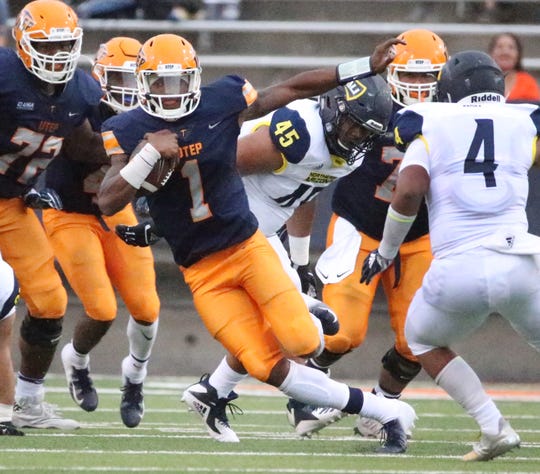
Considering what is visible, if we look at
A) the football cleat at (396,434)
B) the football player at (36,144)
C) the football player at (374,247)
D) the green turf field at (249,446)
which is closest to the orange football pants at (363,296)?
the football player at (374,247)

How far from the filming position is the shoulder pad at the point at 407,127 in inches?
206

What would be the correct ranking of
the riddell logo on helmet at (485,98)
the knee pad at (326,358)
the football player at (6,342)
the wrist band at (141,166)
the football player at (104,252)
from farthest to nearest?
the football player at (104,252) < the knee pad at (326,358) < the football player at (6,342) < the riddell logo on helmet at (485,98) < the wrist band at (141,166)

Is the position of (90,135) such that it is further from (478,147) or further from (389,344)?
(389,344)

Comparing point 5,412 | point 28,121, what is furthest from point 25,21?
point 5,412

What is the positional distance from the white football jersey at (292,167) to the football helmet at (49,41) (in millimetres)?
874

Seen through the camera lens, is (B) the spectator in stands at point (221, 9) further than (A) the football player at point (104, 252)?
Yes

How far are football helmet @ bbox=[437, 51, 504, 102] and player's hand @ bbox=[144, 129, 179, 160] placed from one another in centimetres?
111

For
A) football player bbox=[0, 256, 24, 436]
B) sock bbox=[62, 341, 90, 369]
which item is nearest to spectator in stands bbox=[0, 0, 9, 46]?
sock bbox=[62, 341, 90, 369]

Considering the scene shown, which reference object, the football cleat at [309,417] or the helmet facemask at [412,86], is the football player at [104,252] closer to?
the football cleat at [309,417]

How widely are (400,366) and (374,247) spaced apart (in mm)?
578

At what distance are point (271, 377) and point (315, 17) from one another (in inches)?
294

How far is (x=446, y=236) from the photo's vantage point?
516 centimetres

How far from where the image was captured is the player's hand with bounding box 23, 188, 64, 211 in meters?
6.30

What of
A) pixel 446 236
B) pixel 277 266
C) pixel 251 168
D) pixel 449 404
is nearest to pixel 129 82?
pixel 251 168
